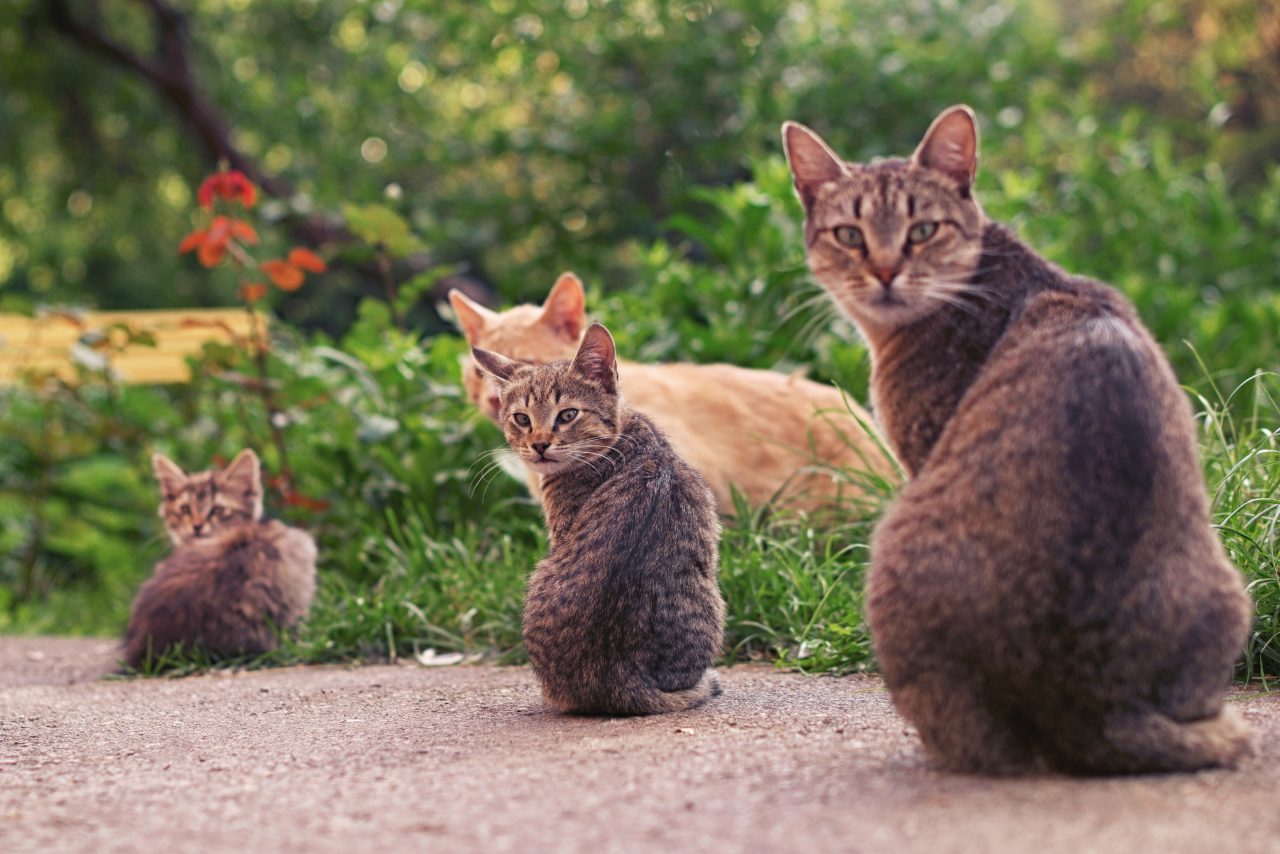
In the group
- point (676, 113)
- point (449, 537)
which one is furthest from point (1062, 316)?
point (676, 113)

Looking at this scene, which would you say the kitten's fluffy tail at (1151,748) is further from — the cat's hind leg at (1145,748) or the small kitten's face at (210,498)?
the small kitten's face at (210,498)

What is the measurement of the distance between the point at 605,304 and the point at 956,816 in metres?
4.63

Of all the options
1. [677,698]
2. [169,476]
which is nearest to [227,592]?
[169,476]

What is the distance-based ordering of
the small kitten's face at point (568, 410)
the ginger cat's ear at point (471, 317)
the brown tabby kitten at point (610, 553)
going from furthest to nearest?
the ginger cat's ear at point (471, 317), the small kitten's face at point (568, 410), the brown tabby kitten at point (610, 553)

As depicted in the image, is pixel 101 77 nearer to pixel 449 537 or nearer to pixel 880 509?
pixel 449 537

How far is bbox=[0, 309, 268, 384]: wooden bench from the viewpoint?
21.7ft

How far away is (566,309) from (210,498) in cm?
190

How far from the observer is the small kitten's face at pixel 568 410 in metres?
3.84

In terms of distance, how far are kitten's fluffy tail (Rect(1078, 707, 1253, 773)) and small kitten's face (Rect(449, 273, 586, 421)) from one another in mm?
3087

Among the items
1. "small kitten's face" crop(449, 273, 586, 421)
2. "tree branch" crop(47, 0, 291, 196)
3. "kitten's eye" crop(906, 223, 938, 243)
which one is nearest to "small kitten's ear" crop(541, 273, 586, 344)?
"small kitten's face" crop(449, 273, 586, 421)

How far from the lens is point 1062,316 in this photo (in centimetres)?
286

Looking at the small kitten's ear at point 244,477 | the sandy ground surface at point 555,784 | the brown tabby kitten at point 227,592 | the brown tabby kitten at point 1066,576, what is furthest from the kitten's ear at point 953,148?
the small kitten's ear at point 244,477

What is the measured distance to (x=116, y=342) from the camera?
7562mm

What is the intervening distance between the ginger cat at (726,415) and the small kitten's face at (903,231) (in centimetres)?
193
